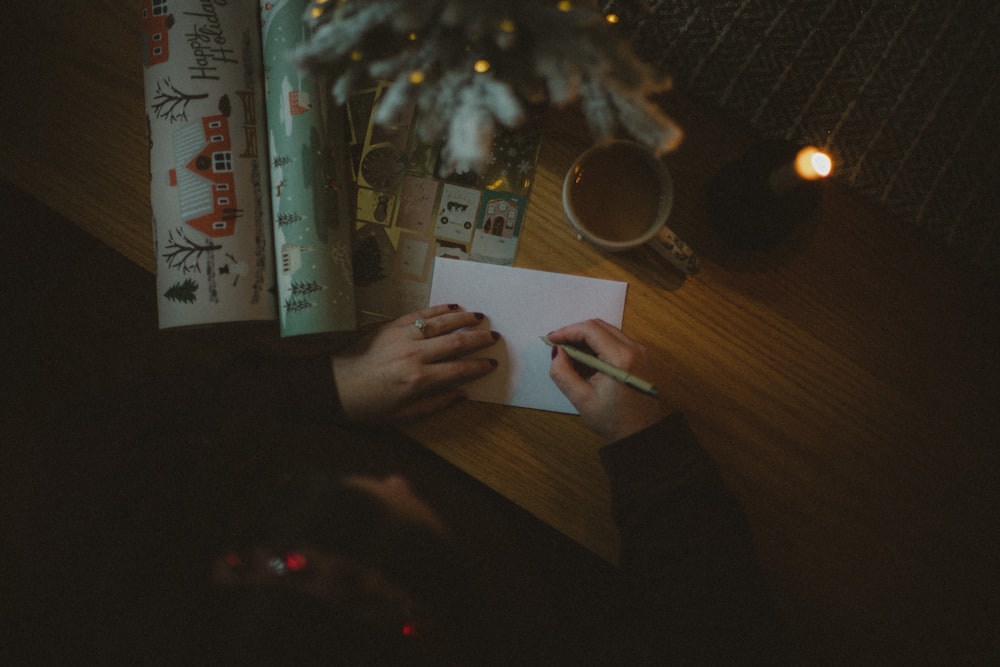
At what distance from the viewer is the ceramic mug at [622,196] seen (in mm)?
580

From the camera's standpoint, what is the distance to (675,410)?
0.64 meters

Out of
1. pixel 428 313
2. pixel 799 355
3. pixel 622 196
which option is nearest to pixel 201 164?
pixel 428 313

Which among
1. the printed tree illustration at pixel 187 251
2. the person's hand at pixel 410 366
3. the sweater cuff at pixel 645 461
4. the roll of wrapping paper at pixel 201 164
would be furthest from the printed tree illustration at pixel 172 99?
the sweater cuff at pixel 645 461

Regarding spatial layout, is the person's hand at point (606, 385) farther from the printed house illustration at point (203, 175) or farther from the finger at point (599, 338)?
the printed house illustration at point (203, 175)

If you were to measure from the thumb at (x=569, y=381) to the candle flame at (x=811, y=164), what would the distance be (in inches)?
12.3

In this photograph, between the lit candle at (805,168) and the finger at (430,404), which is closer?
the lit candle at (805,168)

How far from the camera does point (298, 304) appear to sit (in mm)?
538

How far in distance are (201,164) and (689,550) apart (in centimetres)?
68

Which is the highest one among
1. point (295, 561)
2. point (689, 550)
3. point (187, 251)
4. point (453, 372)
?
point (187, 251)

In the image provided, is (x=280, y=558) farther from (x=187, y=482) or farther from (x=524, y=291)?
(x=524, y=291)

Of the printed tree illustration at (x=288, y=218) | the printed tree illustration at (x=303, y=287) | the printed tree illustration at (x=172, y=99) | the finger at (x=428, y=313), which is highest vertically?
the printed tree illustration at (x=172, y=99)

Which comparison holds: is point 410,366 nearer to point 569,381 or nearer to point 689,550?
point 569,381

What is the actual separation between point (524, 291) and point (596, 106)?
31 cm

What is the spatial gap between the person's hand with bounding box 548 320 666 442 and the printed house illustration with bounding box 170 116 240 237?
0.40 meters
